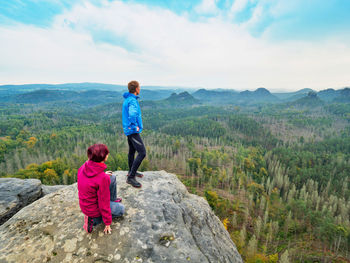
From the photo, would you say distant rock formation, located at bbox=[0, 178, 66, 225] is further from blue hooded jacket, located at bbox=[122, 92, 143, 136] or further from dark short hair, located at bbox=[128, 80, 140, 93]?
dark short hair, located at bbox=[128, 80, 140, 93]

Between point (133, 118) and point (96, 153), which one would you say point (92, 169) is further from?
point (133, 118)

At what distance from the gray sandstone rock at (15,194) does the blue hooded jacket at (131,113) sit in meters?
9.45

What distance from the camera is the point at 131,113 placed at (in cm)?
850

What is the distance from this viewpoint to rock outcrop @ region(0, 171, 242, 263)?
5.71 meters

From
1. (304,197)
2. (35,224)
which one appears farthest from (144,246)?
(304,197)

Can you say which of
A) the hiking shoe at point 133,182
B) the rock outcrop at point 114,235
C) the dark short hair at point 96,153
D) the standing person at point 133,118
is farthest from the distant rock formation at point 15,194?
the dark short hair at point 96,153

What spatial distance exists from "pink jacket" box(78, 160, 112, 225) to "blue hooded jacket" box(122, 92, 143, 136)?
328 centimetres

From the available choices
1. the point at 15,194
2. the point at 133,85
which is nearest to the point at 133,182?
Answer: the point at 133,85

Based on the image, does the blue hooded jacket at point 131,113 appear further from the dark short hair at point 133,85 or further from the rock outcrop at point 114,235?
the rock outcrop at point 114,235

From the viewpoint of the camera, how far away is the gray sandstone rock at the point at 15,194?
34.9 ft

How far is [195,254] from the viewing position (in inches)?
255

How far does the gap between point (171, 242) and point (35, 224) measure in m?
5.55

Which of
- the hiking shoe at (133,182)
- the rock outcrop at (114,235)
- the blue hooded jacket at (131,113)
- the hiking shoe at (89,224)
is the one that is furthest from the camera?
the hiking shoe at (133,182)

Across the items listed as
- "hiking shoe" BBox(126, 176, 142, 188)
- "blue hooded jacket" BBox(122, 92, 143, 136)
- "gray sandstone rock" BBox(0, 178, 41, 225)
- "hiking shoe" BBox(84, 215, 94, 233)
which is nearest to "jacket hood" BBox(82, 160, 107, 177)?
"hiking shoe" BBox(84, 215, 94, 233)
